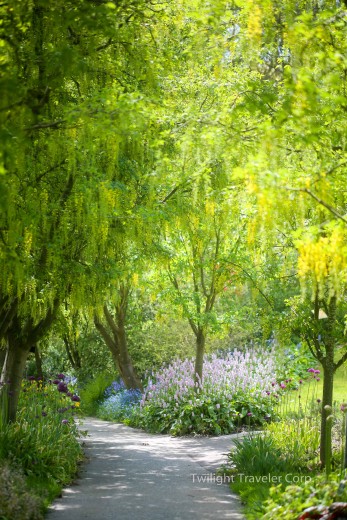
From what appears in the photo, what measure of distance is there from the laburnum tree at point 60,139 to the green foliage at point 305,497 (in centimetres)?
283

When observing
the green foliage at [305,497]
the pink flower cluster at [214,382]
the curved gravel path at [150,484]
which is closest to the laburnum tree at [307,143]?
the green foliage at [305,497]

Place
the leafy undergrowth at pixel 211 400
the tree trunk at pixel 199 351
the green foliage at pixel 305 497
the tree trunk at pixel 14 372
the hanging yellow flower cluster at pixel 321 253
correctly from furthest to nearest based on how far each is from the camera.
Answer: the tree trunk at pixel 199 351, the leafy undergrowth at pixel 211 400, the tree trunk at pixel 14 372, the green foliage at pixel 305 497, the hanging yellow flower cluster at pixel 321 253

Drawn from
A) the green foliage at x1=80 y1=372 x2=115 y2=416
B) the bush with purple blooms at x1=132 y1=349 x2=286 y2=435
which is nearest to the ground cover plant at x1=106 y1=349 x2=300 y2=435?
the bush with purple blooms at x1=132 y1=349 x2=286 y2=435

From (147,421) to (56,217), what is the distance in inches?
273

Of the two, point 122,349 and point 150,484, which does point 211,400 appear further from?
point 150,484

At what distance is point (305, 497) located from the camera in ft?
17.6

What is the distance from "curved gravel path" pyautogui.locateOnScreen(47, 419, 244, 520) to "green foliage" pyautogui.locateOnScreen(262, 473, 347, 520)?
534mm

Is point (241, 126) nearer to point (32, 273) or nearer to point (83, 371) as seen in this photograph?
point (32, 273)

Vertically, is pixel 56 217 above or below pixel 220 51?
below

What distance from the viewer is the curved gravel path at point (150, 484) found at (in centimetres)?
610

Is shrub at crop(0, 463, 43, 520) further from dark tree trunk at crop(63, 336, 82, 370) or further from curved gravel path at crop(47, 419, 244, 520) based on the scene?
dark tree trunk at crop(63, 336, 82, 370)

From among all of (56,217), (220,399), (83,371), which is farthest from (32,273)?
(83,371)

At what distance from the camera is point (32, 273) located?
7.72m

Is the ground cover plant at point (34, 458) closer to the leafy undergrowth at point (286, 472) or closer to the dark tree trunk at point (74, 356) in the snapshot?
the leafy undergrowth at point (286, 472)
